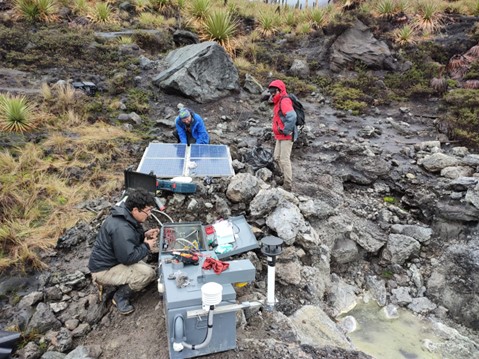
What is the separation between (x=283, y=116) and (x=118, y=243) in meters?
4.30

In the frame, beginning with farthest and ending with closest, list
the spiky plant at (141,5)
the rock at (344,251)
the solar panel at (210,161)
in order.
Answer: the spiky plant at (141,5), the rock at (344,251), the solar panel at (210,161)

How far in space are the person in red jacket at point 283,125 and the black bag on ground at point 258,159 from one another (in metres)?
0.21

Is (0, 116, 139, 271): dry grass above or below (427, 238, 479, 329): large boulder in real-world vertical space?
above

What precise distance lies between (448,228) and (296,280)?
3967 mm

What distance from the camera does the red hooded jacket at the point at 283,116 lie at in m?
6.55

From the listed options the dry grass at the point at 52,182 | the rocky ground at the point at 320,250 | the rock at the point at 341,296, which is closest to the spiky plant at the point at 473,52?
the rocky ground at the point at 320,250

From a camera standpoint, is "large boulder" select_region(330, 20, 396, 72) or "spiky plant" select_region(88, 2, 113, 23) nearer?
"large boulder" select_region(330, 20, 396, 72)

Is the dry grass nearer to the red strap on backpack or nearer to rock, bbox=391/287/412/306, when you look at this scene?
the red strap on backpack

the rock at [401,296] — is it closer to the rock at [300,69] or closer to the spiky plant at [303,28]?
the rock at [300,69]

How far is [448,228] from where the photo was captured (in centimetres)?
662

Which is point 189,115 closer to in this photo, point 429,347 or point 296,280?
point 296,280

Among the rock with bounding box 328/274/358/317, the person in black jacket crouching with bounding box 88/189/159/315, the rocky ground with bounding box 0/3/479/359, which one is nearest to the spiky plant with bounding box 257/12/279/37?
the rocky ground with bounding box 0/3/479/359

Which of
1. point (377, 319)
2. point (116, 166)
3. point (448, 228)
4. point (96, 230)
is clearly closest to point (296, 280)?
point (377, 319)

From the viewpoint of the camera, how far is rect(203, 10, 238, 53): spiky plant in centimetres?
1414
